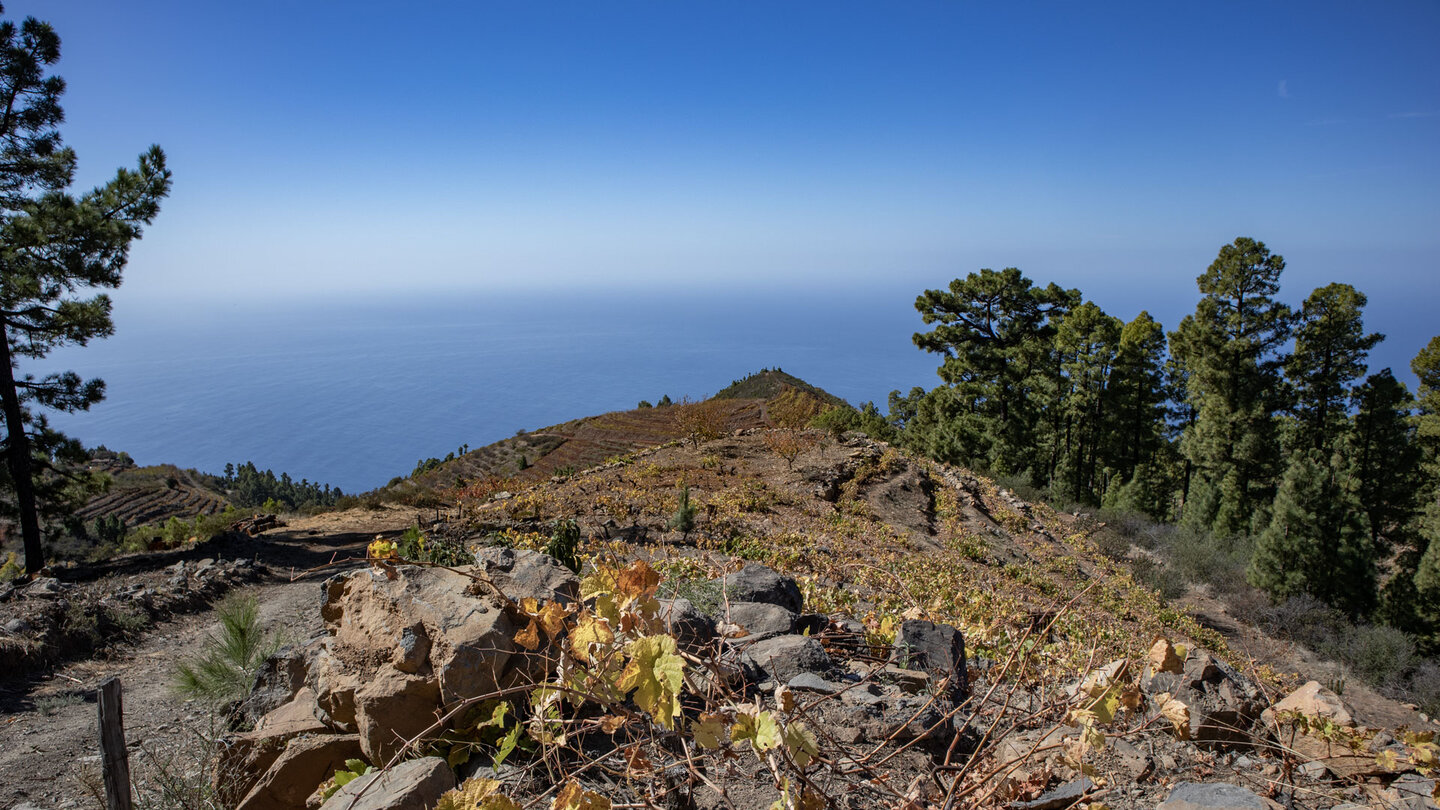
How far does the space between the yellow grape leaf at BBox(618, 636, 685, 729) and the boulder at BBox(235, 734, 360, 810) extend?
7.79ft

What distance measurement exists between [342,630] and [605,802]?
92.6 inches

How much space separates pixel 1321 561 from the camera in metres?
14.9

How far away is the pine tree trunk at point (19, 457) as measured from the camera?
10172mm

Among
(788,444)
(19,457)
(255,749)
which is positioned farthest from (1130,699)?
(19,457)

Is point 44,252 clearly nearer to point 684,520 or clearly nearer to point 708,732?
point 684,520

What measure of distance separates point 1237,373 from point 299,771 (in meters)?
26.1

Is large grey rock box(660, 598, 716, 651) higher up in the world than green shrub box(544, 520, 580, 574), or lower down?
higher up

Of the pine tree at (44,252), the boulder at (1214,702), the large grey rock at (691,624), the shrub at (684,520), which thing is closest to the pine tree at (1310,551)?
the shrub at (684,520)

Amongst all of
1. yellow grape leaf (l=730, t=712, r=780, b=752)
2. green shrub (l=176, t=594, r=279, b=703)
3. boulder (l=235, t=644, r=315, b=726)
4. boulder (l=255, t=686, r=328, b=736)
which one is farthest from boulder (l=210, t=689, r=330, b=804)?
yellow grape leaf (l=730, t=712, r=780, b=752)

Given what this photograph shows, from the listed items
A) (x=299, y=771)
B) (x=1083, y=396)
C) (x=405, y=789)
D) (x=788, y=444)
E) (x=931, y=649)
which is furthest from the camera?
(x=1083, y=396)

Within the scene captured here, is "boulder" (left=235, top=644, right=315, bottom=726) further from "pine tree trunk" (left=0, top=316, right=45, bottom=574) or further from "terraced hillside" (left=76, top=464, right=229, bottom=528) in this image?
"terraced hillside" (left=76, top=464, right=229, bottom=528)

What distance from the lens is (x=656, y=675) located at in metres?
1.31

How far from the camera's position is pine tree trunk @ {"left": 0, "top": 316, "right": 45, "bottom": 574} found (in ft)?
33.4

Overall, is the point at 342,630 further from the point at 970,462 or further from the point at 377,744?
the point at 970,462
